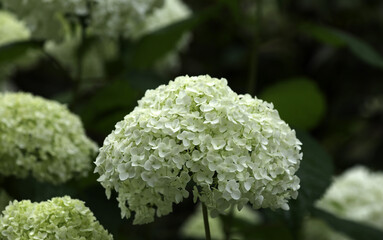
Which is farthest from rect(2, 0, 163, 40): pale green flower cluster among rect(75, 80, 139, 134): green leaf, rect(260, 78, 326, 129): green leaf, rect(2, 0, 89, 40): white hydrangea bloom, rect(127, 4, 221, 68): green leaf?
rect(260, 78, 326, 129): green leaf

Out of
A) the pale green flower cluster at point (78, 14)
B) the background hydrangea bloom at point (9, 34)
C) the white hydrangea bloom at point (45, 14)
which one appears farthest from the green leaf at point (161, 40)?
the background hydrangea bloom at point (9, 34)

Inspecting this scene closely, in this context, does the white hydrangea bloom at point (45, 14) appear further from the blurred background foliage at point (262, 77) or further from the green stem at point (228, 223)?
the green stem at point (228, 223)

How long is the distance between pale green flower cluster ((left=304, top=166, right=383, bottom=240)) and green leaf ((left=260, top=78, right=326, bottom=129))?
1.60ft

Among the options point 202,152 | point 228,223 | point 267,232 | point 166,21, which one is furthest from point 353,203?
point 202,152

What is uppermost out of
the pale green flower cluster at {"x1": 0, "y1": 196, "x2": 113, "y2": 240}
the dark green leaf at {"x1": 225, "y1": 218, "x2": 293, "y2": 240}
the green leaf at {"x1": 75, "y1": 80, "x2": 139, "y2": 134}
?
the green leaf at {"x1": 75, "y1": 80, "x2": 139, "y2": 134}

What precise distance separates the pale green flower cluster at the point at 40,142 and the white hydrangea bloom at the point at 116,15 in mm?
416

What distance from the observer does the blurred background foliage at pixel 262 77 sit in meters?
1.99

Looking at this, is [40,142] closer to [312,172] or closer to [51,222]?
[51,222]

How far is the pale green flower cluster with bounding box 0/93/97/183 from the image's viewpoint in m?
1.78

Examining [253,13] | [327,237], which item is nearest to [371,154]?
[253,13]

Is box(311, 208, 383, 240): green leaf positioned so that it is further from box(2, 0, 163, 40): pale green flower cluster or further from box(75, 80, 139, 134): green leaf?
box(2, 0, 163, 40): pale green flower cluster

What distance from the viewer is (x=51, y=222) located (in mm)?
1361

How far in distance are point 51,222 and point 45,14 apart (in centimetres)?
101

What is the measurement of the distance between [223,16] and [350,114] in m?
1.05
